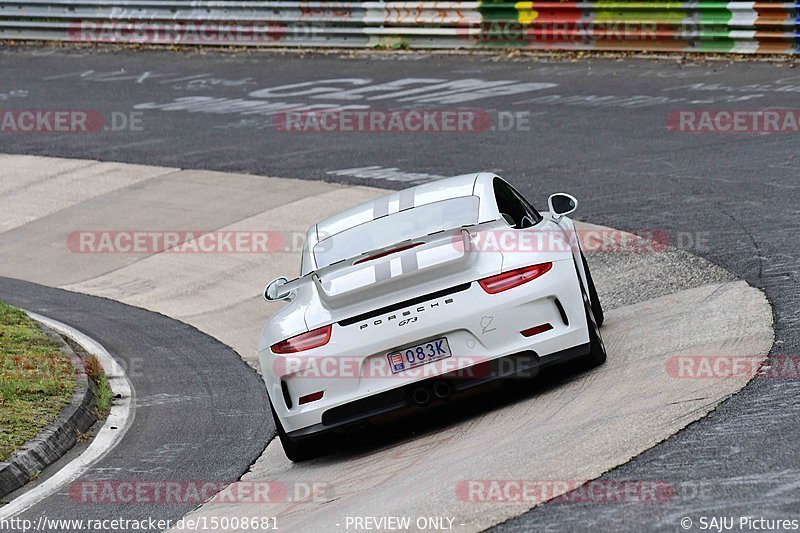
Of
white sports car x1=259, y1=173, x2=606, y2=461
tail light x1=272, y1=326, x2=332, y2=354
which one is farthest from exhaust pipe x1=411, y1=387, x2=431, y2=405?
tail light x1=272, y1=326, x2=332, y2=354

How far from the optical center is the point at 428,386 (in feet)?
23.1

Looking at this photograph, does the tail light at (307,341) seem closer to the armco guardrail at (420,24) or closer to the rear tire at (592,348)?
the rear tire at (592,348)

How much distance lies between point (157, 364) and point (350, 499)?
437cm

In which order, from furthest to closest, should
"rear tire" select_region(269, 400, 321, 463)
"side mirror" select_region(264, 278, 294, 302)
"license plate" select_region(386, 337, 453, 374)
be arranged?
"side mirror" select_region(264, 278, 294, 302) < "rear tire" select_region(269, 400, 321, 463) < "license plate" select_region(386, 337, 453, 374)

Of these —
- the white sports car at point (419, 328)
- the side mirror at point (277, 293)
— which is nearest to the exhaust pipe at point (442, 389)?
the white sports car at point (419, 328)

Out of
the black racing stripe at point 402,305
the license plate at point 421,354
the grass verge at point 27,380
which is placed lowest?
the grass verge at point 27,380

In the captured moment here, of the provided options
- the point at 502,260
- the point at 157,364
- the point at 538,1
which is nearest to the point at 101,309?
the point at 157,364

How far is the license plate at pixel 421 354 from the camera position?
703 centimetres

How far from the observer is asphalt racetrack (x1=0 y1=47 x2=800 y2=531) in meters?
6.01

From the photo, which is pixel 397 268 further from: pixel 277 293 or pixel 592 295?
pixel 592 295

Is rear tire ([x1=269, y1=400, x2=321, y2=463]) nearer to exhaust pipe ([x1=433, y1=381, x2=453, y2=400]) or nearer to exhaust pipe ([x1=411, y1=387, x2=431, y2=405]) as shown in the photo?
exhaust pipe ([x1=411, y1=387, x2=431, y2=405])

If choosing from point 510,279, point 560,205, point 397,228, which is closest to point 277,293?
point 397,228

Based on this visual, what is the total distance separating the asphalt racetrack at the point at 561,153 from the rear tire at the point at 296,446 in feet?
0.74

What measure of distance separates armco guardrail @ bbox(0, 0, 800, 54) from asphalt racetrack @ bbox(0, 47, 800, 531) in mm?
670
